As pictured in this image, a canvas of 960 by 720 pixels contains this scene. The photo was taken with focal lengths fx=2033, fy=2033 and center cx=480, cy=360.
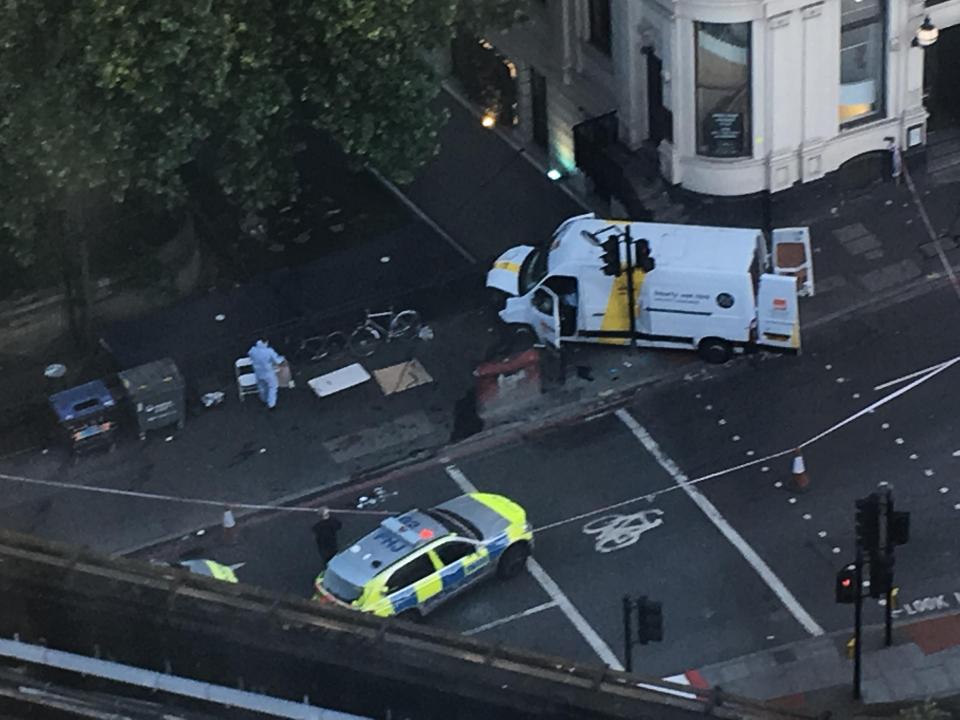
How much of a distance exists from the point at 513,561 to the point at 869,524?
6.61 meters

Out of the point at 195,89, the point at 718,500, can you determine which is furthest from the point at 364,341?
the point at 718,500

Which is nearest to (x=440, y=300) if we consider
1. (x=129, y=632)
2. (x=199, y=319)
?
(x=199, y=319)

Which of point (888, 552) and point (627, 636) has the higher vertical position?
point (888, 552)

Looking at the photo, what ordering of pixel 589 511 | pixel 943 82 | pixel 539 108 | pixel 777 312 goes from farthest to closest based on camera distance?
pixel 539 108 < pixel 943 82 < pixel 777 312 < pixel 589 511

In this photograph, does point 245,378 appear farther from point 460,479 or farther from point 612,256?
point 612,256

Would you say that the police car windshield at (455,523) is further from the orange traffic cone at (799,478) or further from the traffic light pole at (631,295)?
the traffic light pole at (631,295)

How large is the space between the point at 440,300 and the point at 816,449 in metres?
8.52

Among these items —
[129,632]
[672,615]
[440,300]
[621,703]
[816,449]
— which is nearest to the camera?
[621,703]

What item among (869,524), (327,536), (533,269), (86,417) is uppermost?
(869,524)

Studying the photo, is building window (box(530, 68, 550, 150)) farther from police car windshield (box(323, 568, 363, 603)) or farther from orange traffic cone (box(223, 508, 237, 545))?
police car windshield (box(323, 568, 363, 603))

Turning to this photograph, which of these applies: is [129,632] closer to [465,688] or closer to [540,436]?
[465,688]

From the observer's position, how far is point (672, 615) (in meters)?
31.0

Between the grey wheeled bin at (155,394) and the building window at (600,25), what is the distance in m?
11.4

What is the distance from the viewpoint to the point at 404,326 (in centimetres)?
3803
